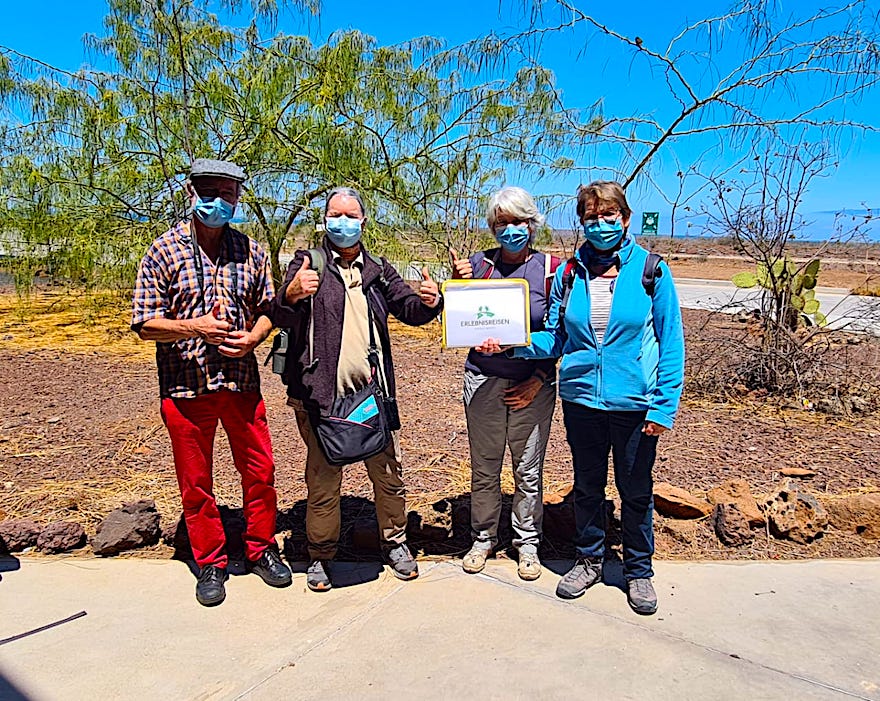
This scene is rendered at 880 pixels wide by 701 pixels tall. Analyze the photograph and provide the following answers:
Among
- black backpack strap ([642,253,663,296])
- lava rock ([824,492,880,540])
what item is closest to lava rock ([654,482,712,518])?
lava rock ([824,492,880,540])

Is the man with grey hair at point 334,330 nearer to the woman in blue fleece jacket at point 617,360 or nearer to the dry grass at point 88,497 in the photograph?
the woman in blue fleece jacket at point 617,360

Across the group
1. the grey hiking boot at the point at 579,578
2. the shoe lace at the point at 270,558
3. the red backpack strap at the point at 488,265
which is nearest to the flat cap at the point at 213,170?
the red backpack strap at the point at 488,265

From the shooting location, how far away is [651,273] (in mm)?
3328

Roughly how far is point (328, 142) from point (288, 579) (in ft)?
27.4

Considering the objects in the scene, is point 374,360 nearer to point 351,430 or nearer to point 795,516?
point 351,430

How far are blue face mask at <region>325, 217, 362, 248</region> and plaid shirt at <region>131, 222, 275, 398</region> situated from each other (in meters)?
0.42

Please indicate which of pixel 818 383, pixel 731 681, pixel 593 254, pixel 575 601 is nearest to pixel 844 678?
pixel 731 681

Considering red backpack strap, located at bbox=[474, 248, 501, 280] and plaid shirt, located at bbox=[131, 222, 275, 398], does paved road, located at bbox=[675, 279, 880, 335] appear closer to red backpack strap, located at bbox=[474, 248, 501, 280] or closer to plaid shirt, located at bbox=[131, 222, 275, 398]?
red backpack strap, located at bbox=[474, 248, 501, 280]

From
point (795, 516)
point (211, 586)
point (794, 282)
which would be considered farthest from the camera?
point (794, 282)

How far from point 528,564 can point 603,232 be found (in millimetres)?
1608

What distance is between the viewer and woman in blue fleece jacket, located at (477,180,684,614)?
11.0 ft

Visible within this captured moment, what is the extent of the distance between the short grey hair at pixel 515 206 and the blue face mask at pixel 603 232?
0.27m

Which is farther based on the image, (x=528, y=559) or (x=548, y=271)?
(x=528, y=559)

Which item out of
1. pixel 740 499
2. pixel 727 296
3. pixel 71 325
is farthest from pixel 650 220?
pixel 727 296
